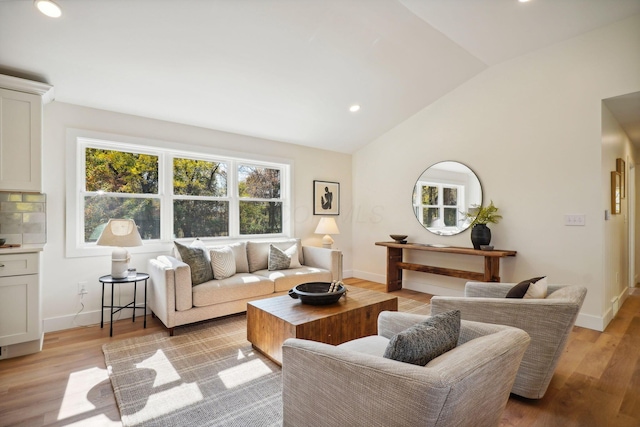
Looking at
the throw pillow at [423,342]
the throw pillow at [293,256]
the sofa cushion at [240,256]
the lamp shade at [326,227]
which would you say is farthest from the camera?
the lamp shade at [326,227]

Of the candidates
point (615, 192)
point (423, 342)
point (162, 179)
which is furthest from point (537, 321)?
point (162, 179)

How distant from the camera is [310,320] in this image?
228 cm

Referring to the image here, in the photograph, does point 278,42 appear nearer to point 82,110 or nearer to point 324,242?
point 82,110

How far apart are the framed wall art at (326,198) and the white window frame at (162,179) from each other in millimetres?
498

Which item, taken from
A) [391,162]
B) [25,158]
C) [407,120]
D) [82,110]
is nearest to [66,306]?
[25,158]

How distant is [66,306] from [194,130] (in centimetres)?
238

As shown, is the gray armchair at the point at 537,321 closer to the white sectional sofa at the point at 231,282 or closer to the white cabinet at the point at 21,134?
the white sectional sofa at the point at 231,282

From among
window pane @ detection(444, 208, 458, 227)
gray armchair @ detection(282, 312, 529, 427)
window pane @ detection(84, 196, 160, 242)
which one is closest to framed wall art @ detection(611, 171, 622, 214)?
window pane @ detection(444, 208, 458, 227)

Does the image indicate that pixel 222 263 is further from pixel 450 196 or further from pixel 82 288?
pixel 450 196

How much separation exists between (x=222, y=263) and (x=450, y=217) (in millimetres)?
3107

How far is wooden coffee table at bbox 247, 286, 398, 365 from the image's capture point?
2.29 metres

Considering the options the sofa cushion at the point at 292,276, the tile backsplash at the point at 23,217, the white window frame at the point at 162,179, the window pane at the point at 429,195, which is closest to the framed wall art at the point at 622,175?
the window pane at the point at 429,195

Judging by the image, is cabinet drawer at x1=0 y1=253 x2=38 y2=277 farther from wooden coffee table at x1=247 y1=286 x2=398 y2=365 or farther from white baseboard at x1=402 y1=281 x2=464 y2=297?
white baseboard at x1=402 y1=281 x2=464 y2=297

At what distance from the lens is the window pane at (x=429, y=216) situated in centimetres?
466
